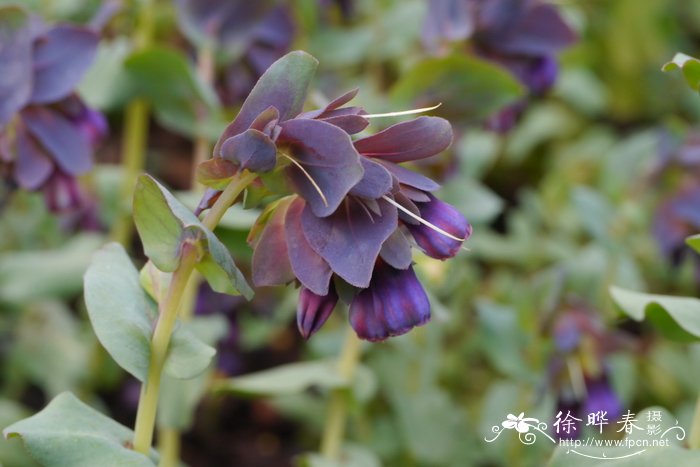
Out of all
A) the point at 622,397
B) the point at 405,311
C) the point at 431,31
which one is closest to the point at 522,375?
the point at 622,397

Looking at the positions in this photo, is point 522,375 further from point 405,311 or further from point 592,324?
point 405,311

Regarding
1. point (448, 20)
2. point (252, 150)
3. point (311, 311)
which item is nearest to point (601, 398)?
point (448, 20)

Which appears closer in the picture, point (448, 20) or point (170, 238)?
point (170, 238)

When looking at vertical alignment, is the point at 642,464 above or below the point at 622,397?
above

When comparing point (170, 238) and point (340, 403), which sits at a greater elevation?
point (170, 238)

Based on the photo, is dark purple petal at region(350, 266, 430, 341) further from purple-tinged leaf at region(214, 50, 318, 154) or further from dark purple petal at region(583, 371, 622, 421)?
dark purple petal at region(583, 371, 622, 421)

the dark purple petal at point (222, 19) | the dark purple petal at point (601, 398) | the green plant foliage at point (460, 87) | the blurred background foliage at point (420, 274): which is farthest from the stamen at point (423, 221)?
the dark purple petal at point (222, 19)

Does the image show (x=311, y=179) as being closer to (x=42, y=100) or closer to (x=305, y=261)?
(x=305, y=261)
